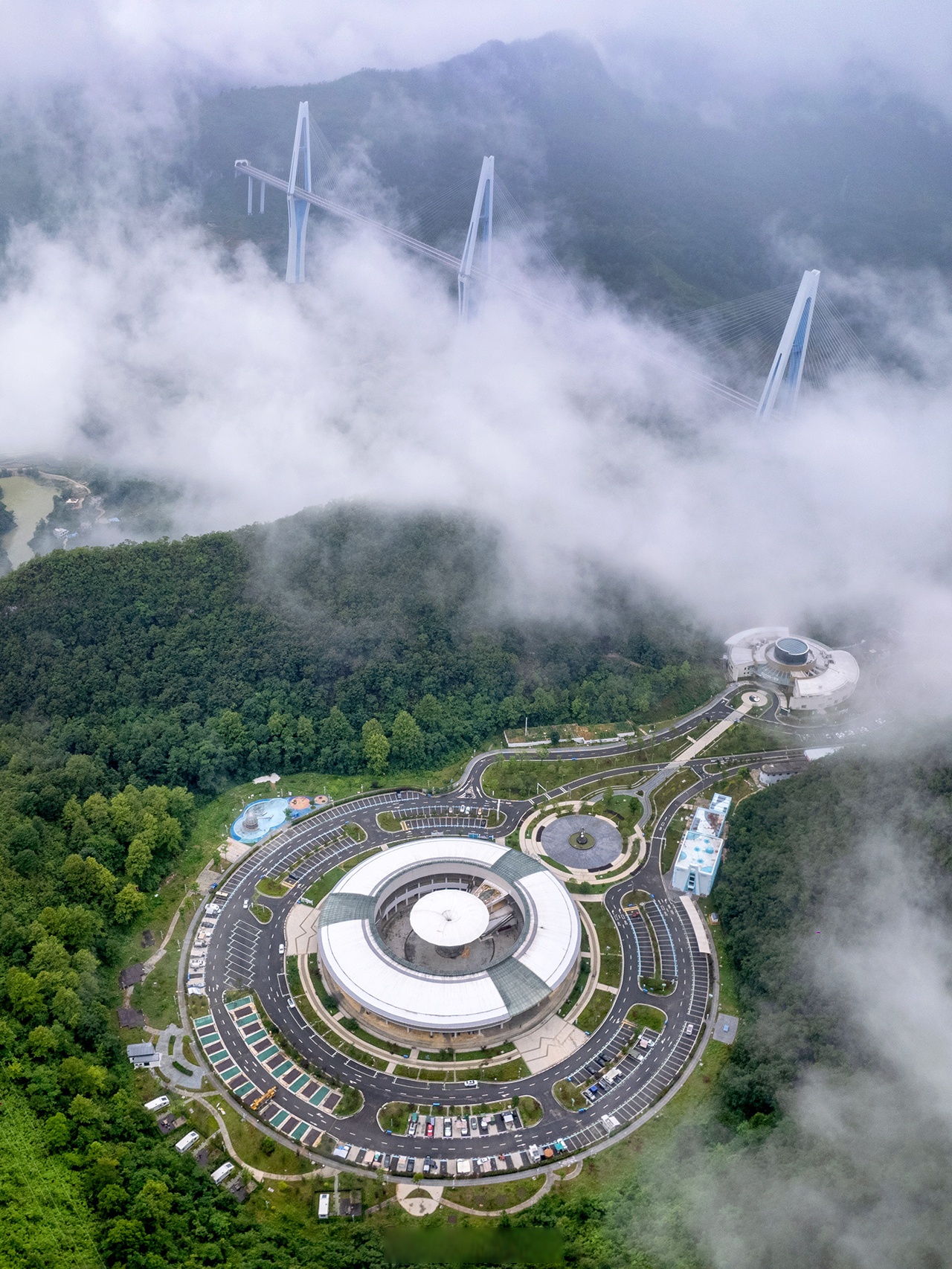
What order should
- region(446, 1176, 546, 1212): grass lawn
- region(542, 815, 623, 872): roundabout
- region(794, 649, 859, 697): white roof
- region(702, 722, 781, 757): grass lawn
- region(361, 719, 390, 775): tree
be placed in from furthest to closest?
1. region(794, 649, 859, 697): white roof
2. region(702, 722, 781, 757): grass lawn
3. region(361, 719, 390, 775): tree
4. region(542, 815, 623, 872): roundabout
5. region(446, 1176, 546, 1212): grass lawn

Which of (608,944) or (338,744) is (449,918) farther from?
(338,744)

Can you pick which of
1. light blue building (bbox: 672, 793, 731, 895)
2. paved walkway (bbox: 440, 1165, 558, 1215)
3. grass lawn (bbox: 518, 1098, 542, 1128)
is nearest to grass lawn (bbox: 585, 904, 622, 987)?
light blue building (bbox: 672, 793, 731, 895)

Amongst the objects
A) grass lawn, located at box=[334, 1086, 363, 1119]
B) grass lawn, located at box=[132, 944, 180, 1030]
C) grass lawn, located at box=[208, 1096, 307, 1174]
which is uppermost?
grass lawn, located at box=[334, 1086, 363, 1119]

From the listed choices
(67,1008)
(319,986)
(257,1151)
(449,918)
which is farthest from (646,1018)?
(67,1008)

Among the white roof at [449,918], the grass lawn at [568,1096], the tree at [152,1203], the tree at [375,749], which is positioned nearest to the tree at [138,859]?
the tree at [375,749]

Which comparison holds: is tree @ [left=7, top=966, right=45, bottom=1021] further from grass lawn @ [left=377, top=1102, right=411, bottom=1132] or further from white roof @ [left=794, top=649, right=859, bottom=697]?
white roof @ [left=794, top=649, right=859, bottom=697]

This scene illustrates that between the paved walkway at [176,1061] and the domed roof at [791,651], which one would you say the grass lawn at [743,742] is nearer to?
the domed roof at [791,651]

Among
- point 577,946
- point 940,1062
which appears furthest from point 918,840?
point 577,946
